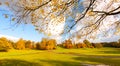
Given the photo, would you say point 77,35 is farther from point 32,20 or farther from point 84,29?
point 32,20

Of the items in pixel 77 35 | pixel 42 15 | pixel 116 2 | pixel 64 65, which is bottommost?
pixel 64 65

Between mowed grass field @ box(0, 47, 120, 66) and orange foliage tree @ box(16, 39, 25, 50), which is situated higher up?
orange foliage tree @ box(16, 39, 25, 50)

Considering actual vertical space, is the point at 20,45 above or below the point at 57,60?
above

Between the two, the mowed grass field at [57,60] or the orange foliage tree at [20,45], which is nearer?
the mowed grass field at [57,60]

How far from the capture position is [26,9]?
1338cm

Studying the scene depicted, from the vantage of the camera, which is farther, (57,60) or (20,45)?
(20,45)

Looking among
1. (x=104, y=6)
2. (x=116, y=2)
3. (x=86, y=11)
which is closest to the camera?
(x=86, y=11)

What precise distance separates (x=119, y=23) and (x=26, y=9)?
7.35m

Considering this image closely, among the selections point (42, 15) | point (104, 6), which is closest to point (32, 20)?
point (42, 15)

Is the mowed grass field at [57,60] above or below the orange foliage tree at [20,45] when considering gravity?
below

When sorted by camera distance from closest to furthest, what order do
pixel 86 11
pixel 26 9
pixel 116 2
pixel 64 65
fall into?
pixel 26 9
pixel 86 11
pixel 116 2
pixel 64 65

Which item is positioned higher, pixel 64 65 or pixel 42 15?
pixel 42 15

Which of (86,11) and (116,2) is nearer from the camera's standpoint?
(86,11)

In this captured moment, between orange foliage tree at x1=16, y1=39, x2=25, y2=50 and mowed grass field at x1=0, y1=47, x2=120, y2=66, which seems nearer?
mowed grass field at x1=0, y1=47, x2=120, y2=66
